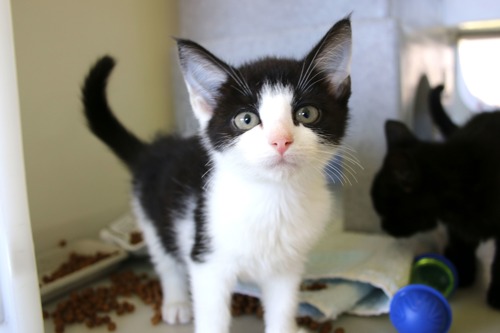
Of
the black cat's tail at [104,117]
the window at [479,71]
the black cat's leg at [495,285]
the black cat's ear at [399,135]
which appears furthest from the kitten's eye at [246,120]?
the window at [479,71]

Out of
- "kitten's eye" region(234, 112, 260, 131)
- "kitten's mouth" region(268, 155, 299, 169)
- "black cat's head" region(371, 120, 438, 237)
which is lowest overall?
"black cat's head" region(371, 120, 438, 237)

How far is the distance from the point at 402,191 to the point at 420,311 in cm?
40

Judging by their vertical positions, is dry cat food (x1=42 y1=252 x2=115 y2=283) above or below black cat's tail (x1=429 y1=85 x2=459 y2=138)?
below

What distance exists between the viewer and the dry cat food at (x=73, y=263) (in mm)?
1413

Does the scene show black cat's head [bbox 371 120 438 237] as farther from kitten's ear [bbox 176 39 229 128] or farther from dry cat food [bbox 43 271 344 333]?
kitten's ear [bbox 176 39 229 128]

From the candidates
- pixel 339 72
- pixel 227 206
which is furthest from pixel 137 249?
pixel 339 72

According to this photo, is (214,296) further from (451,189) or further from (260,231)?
(451,189)

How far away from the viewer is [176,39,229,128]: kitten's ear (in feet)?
3.00

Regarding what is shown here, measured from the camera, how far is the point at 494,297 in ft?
4.13

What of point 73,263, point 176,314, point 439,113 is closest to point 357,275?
point 176,314

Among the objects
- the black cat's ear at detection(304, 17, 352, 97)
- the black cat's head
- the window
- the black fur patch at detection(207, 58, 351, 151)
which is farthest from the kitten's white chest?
the window

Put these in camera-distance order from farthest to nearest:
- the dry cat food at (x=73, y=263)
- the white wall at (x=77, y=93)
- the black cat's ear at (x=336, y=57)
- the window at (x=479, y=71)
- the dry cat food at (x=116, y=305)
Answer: the window at (x=479, y=71)
the white wall at (x=77, y=93)
the dry cat food at (x=73, y=263)
the dry cat food at (x=116, y=305)
the black cat's ear at (x=336, y=57)

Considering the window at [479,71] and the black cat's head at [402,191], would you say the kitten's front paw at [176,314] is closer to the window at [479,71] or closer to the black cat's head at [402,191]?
the black cat's head at [402,191]

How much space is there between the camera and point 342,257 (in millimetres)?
1465
